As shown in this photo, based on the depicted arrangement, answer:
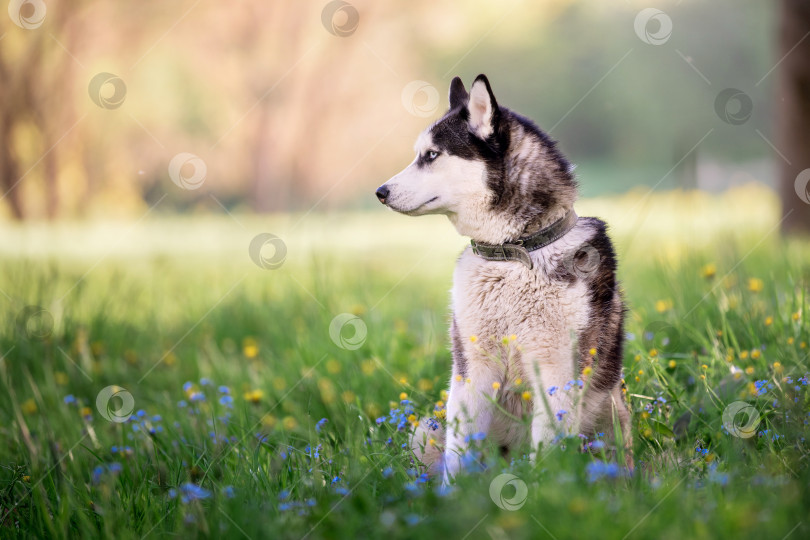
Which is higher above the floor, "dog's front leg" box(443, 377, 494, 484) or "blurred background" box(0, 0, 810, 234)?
"blurred background" box(0, 0, 810, 234)

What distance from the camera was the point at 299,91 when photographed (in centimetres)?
1659

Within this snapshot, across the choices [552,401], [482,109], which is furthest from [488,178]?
[552,401]

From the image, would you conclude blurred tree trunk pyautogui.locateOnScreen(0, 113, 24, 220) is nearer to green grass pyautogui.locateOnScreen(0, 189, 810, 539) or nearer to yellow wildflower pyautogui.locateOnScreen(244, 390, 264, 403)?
green grass pyautogui.locateOnScreen(0, 189, 810, 539)

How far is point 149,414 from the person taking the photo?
4.34m

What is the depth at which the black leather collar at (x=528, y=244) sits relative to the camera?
9.09ft

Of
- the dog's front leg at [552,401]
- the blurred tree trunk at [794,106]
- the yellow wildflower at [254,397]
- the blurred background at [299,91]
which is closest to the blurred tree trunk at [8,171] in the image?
the blurred background at [299,91]

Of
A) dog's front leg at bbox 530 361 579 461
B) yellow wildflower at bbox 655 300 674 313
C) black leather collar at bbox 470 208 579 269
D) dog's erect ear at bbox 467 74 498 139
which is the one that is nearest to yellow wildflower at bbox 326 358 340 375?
black leather collar at bbox 470 208 579 269

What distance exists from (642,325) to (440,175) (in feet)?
6.32

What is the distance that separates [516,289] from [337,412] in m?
1.43

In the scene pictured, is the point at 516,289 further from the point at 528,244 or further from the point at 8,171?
the point at 8,171

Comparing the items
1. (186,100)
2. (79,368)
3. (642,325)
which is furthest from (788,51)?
(186,100)

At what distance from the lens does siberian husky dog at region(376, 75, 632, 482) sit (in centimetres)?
262

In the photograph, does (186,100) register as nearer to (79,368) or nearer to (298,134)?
(298,134)

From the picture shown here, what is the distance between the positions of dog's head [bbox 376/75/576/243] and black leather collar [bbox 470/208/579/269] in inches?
1.6
